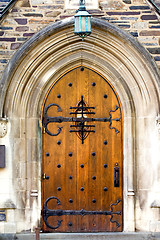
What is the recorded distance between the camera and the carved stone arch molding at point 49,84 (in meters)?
9.81

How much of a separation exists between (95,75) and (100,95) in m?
0.33

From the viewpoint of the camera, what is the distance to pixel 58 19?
9.95 meters

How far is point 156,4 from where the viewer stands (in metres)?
9.98

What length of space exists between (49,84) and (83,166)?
139 centimetres

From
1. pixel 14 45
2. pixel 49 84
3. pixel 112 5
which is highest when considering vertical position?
pixel 112 5

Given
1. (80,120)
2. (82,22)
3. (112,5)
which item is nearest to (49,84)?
(80,120)

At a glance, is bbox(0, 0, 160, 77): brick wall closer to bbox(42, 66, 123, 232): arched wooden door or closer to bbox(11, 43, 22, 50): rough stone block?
bbox(11, 43, 22, 50): rough stone block

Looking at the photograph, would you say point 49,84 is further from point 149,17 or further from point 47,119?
point 149,17

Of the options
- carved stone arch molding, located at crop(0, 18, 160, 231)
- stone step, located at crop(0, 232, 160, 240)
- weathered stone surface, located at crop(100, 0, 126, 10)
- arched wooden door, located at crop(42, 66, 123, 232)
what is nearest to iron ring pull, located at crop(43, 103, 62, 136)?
arched wooden door, located at crop(42, 66, 123, 232)

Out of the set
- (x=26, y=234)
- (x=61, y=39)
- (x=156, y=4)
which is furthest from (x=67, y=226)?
(x=156, y=4)

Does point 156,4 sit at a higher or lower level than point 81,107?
higher

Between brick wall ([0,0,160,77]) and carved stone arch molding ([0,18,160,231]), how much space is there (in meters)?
0.17

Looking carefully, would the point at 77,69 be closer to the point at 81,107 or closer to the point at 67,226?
the point at 81,107

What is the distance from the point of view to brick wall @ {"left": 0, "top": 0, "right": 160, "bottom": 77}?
32.5 feet
